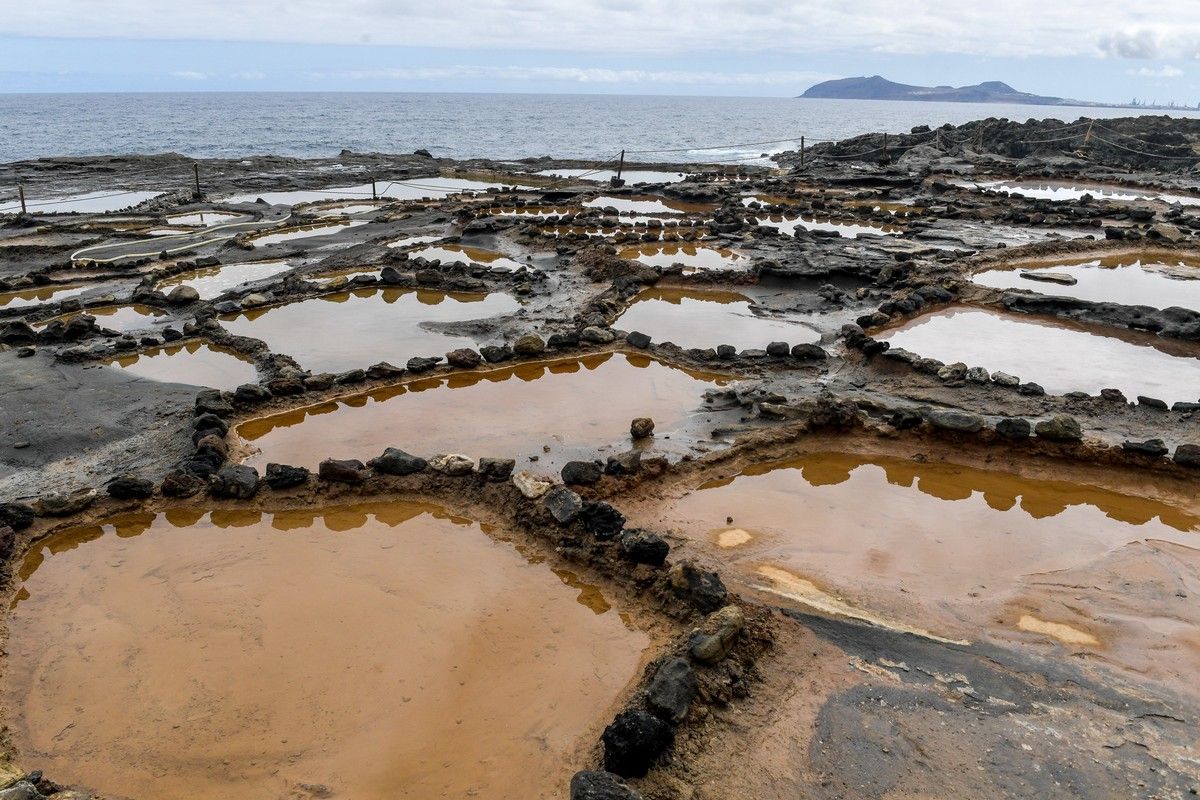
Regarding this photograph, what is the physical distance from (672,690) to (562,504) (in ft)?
8.65

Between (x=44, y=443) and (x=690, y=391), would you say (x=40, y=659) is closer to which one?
(x=44, y=443)

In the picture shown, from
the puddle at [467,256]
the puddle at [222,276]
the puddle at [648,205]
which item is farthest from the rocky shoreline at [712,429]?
the puddle at [648,205]

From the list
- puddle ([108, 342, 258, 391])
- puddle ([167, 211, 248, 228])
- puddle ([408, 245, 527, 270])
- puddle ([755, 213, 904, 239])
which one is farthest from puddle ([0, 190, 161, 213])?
puddle ([755, 213, 904, 239])

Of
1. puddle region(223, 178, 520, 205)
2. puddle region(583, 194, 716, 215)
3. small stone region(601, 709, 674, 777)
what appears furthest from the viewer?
puddle region(223, 178, 520, 205)

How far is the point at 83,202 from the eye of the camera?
30922 millimetres

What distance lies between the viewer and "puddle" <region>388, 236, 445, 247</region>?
69.6ft

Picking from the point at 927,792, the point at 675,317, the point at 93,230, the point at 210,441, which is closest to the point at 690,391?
the point at 675,317

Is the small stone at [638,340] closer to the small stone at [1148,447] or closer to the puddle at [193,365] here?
the puddle at [193,365]

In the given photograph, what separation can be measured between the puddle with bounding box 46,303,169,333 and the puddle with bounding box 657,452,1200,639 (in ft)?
37.5

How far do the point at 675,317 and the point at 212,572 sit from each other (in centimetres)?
945

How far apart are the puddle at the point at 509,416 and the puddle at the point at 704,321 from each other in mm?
1777

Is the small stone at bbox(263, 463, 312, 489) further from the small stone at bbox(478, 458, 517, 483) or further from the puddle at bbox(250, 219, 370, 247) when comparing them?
the puddle at bbox(250, 219, 370, 247)

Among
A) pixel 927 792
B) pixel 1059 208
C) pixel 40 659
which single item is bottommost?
pixel 40 659

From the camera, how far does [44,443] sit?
9.19 metres
